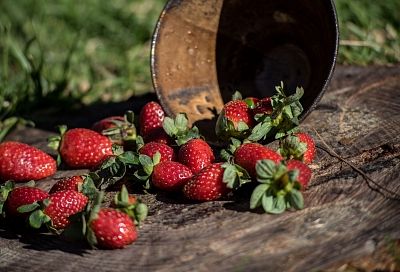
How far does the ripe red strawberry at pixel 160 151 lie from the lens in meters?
1.91

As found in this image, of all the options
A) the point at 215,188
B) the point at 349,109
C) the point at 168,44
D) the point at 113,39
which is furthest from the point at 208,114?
the point at 113,39

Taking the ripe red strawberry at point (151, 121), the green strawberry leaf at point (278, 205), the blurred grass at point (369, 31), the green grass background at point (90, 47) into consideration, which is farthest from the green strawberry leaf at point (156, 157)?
the blurred grass at point (369, 31)

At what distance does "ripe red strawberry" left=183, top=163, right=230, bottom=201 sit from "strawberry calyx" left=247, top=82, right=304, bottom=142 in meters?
0.20

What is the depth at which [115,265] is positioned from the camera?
1.54 m

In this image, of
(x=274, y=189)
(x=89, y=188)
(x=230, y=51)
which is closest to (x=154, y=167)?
(x=89, y=188)

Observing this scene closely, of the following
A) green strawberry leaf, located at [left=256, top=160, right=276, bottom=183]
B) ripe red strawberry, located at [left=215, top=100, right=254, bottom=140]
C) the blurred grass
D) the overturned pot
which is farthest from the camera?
the blurred grass

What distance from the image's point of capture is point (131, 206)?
5.32 feet

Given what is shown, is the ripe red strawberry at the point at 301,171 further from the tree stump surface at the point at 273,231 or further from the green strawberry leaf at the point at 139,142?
the green strawberry leaf at the point at 139,142

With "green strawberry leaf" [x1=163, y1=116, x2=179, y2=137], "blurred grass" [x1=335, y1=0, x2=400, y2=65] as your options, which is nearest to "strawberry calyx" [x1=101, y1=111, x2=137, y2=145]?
"green strawberry leaf" [x1=163, y1=116, x2=179, y2=137]

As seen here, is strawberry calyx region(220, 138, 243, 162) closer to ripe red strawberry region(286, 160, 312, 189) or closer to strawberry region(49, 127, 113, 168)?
ripe red strawberry region(286, 160, 312, 189)

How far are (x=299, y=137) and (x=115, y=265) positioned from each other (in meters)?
0.59

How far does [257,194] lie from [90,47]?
84.1 inches

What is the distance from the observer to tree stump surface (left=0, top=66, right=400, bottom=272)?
1488mm

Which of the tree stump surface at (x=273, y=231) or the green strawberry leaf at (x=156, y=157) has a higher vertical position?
the green strawberry leaf at (x=156, y=157)
